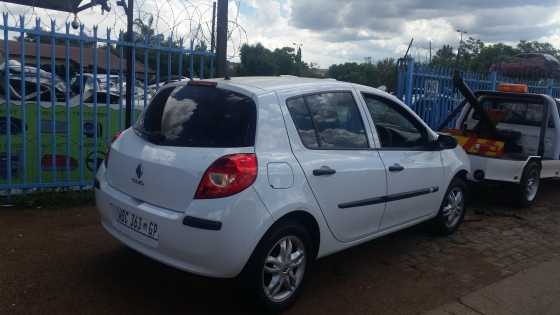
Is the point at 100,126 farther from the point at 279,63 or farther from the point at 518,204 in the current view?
the point at 279,63

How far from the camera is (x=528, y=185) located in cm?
676

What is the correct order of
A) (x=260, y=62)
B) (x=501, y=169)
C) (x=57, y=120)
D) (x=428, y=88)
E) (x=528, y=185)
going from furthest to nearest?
(x=260, y=62), (x=428, y=88), (x=528, y=185), (x=501, y=169), (x=57, y=120)

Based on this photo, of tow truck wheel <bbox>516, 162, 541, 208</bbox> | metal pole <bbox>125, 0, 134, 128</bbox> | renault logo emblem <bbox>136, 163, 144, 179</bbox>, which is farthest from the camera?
tow truck wheel <bbox>516, 162, 541, 208</bbox>

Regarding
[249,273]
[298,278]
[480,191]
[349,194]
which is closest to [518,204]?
[480,191]

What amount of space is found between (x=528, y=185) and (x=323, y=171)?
4621 millimetres

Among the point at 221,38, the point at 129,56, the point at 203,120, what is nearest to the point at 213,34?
the point at 221,38

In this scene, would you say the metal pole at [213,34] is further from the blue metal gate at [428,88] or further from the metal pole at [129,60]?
the blue metal gate at [428,88]

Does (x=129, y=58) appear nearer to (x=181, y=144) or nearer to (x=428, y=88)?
(x=181, y=144)

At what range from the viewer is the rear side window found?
11.4 ft

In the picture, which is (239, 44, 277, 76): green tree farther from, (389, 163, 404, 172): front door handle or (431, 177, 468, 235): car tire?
(389, 163, 404, 172): front door handle

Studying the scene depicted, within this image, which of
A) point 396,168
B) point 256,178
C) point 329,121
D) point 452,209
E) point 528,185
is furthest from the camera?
point 528,185

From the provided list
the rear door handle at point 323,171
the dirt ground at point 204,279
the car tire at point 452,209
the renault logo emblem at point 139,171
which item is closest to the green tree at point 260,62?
the car tire at point 452,209

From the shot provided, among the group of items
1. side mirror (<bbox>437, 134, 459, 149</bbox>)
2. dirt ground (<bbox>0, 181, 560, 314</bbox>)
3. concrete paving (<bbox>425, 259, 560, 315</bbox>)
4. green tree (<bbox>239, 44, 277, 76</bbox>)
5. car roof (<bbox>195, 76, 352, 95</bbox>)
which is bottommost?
concrete paving (<bbox>425, 259, 560, 315</bbox>)

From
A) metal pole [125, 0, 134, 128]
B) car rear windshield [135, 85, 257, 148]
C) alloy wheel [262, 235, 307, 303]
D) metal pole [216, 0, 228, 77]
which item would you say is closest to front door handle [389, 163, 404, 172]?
alloy wheel [262, 235, 307, 303]
